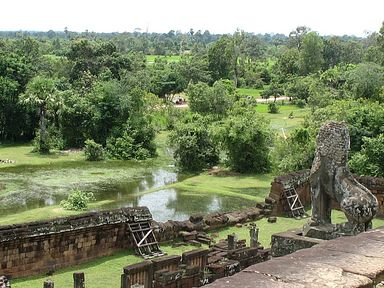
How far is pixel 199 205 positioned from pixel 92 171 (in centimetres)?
1044

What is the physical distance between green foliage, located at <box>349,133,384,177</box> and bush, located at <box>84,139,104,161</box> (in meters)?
16.9

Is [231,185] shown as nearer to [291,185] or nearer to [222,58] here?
[291,185]

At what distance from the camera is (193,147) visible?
3206 cm

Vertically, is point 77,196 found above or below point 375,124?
below

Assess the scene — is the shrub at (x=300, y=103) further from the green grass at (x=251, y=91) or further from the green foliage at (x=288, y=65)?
the green foliage at (x=288, y=65)

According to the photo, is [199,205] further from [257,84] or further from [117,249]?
[257,84]

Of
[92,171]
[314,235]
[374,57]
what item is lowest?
[92,171]

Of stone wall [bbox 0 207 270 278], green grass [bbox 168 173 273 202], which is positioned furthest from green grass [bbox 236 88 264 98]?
stone wall [bbox 0 207 270 278]

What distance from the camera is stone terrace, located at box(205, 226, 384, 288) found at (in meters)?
4.25

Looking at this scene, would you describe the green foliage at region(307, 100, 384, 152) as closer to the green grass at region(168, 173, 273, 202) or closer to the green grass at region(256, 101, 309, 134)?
the green grass at region(168, 173, 273, 202)

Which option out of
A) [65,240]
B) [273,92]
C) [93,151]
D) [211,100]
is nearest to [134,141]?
[93,151]

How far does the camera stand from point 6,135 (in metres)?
42.1

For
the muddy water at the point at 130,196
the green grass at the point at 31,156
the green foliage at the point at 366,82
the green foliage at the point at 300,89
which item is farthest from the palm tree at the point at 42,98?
the green foliage at the point at 300,89

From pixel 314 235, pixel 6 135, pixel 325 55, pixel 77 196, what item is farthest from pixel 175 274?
pixel 325 55
